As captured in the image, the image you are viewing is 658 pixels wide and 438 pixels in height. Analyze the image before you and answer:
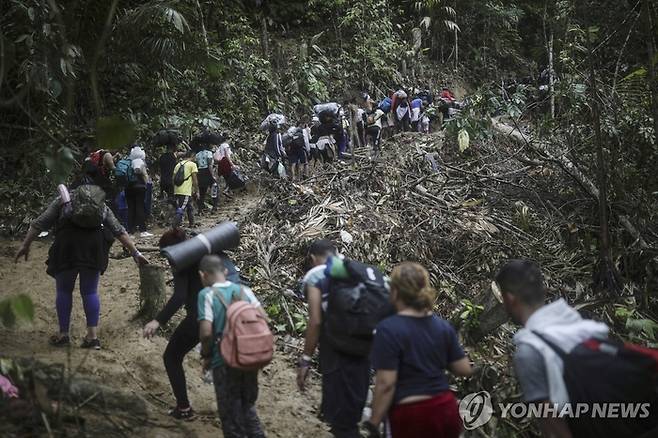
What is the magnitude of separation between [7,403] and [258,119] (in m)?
13.8

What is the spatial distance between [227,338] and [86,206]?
2.41 meters

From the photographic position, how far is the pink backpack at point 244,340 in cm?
401

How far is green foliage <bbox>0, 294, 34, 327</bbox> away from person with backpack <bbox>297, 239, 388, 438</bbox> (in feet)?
5.58

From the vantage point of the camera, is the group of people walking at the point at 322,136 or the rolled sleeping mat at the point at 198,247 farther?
the group of people walking at the point at 322,136

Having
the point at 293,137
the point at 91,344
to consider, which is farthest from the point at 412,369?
the point at 293,137

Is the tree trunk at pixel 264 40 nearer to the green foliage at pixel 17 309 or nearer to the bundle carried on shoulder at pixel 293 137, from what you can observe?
the bundle carried on shoulder at pixel 293 137

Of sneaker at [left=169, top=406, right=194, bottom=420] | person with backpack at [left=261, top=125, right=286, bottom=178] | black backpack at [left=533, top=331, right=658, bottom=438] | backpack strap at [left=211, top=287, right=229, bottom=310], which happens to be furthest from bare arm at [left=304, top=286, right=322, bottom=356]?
person with backpack at [left=261, top=125, right=286, bottom=178]

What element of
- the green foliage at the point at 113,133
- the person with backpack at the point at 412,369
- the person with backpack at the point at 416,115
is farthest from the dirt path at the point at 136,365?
the person with backpack at the point at 416,115

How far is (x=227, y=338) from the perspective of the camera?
4066 millimetres

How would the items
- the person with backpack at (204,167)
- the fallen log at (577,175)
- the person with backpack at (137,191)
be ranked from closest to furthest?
1. the fallen log at (577,175)
2. the person with backpack at (137,191)
3. the person with backpack at (204,167)

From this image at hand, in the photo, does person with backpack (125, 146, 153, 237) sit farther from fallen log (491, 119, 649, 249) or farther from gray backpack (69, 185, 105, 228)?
fallen log (491, 119, 649, 249)

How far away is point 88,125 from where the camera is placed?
12508mm

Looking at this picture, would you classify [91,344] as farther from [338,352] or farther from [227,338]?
[338,352]

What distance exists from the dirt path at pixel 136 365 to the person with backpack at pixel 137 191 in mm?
1974
